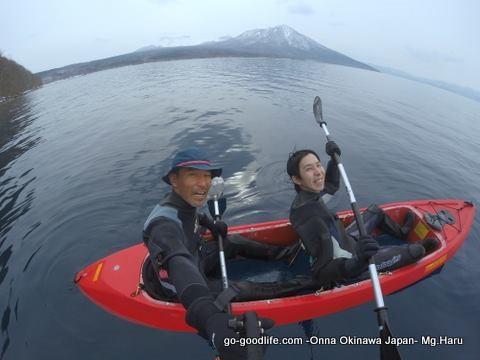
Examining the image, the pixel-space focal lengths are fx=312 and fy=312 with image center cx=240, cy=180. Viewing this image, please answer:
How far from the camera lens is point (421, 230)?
6883mm

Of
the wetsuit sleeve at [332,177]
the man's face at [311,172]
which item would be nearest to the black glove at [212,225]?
the man's face at [311,172]

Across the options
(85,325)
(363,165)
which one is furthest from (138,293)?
(363,165)

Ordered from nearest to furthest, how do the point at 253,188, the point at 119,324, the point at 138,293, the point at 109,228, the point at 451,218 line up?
the point at 138,293, the point at 119,324, the point at 451,218, the point at 109,228, the point at 253,188

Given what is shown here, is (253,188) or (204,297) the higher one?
(204,297)

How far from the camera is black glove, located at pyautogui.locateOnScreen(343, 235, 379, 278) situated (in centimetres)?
442

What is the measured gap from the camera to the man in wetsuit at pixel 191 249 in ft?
8.66

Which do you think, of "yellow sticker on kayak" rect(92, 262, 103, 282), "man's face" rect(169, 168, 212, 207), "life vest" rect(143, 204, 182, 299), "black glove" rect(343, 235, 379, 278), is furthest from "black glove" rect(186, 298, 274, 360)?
"yellow sticker on kayak" rect(92, 262, 103, 282)

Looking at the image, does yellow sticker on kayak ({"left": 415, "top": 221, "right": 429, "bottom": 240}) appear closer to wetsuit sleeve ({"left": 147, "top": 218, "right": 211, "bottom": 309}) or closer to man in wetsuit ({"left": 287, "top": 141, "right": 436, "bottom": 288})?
man in wetsuit ({"left": 287, "top": 141, "right": 436, "bottom": 288})

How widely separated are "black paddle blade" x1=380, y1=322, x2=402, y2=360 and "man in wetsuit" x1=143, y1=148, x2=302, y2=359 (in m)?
1.75

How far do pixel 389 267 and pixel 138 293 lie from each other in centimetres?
438

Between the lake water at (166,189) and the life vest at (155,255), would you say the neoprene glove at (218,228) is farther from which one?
the lake water at (166,189)

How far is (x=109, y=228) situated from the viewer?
8539 mm

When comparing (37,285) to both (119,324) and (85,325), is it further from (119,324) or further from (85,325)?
(119,324)

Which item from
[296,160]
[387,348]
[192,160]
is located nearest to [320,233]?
[296,160]
